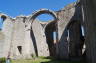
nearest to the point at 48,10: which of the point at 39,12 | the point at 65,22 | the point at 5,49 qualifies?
the point at 39,12

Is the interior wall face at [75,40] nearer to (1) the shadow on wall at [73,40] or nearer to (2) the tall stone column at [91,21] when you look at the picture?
(1) the shadow on wall at [73,40]

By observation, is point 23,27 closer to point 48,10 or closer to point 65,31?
point 48,10

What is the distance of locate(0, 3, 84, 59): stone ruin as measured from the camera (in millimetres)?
19016

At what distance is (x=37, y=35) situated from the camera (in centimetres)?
2666

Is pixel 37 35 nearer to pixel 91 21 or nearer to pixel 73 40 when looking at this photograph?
Result: pixel 73 40

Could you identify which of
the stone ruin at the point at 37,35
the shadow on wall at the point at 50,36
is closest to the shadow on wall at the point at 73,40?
the stone ruin at the point at 37,35

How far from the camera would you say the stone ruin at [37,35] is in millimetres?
19016

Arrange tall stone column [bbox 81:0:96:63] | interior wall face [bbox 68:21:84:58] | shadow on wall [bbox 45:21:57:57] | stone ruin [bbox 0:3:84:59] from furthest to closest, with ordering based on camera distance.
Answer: shadow on wall [bbox 45:21:57:57], interior wall face [bbox 68:21:84:58], stone ruin [bbox 0:3:84:59], tall stone column [bbox 81:0:96:63]

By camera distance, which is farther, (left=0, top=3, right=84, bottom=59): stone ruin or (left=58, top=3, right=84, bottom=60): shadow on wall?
(left=0, top=3, right=84, bottom=59): stone ruin

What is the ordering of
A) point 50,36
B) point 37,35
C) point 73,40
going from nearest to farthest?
1. point 73,40
2. point 37,35
3. point 50,36

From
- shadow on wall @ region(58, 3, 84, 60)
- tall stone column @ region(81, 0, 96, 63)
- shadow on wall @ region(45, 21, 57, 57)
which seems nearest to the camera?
tall stone column @ region(81, 0, 96, 63)

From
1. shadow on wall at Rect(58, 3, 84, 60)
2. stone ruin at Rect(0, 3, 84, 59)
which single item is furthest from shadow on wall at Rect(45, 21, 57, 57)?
shadow on wall at Rect(58, 3, 84, 60)

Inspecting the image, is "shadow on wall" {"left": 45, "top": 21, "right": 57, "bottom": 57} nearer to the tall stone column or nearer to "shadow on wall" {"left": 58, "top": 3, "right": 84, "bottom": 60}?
"shadow on wall" {"left": 58, "top": 3, "right": 84, "bottom": 60}

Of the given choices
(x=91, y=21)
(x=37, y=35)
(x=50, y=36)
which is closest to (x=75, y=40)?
(x=37, y=35)
